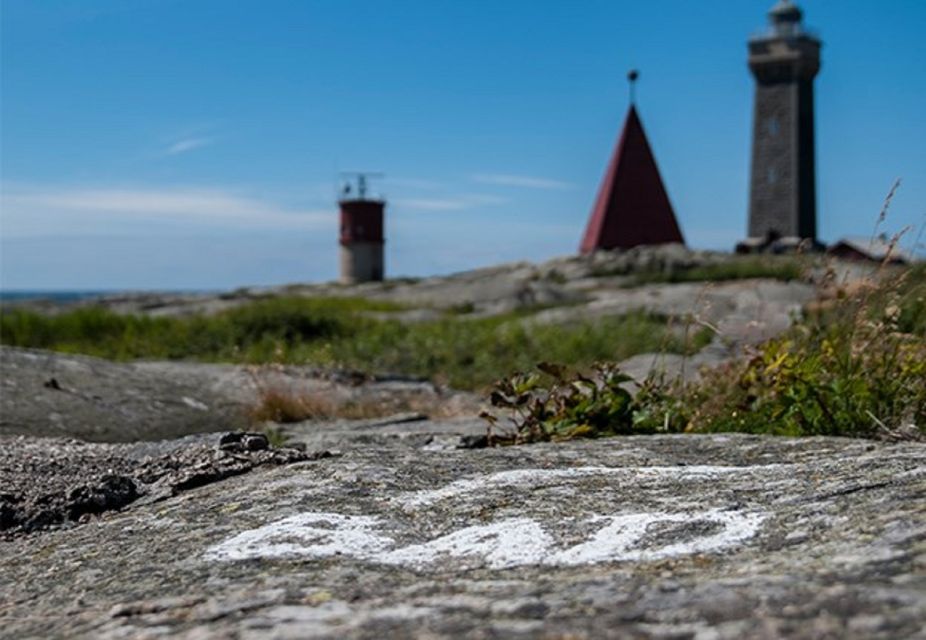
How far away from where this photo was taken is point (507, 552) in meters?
2.30

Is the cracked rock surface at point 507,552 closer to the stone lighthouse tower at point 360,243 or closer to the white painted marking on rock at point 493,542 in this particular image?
the white painted marking on rock at point 493,542

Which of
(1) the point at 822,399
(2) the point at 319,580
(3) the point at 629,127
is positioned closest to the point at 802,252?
(1) the point at 822,399

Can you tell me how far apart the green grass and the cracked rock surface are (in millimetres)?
5422

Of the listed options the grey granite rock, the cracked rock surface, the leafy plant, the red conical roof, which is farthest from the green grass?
the red conical roof

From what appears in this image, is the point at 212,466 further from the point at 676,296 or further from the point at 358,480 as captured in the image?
the point at 676,296

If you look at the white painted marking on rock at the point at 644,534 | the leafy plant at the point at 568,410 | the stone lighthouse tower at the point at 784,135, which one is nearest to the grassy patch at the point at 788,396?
the leafy plant at the point at 568,410

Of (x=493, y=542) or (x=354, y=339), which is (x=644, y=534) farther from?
(x=354, y=339)

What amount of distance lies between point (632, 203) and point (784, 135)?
13022 mm

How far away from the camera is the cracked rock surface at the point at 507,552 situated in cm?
176

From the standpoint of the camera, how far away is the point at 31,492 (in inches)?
127

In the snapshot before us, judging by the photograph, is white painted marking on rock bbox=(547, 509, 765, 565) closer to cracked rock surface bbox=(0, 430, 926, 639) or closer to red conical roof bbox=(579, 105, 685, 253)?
cracked rock surface bbox=(0, 430, 926, 639)

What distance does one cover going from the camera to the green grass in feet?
32.1

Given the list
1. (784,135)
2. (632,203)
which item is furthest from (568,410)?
(784,135)

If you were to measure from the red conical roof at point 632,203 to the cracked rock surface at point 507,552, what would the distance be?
107ft
